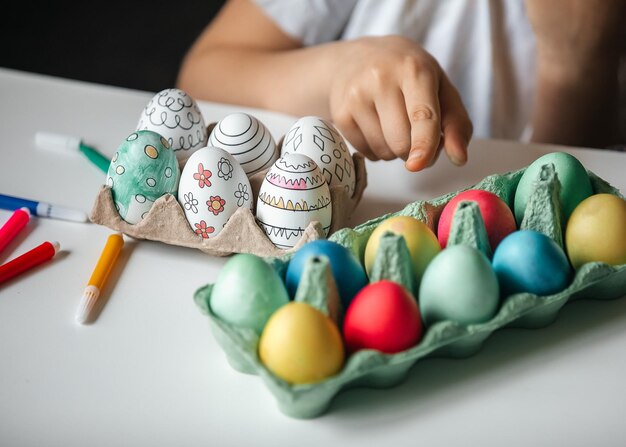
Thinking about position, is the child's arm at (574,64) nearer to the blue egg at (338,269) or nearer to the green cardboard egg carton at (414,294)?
the green cardboard egg carton at (414,294)

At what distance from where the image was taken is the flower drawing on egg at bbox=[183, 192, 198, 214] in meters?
0.59

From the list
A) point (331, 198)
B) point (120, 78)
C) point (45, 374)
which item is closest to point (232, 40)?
point (331, 198)

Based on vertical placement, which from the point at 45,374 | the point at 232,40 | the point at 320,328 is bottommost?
the point at 232,40

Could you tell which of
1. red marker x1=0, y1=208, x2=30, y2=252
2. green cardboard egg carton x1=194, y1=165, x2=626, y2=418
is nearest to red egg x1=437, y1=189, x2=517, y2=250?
green cardboard egg carton x1=194, y1=165, x2=626, y2=418

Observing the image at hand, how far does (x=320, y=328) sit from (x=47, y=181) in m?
0.39

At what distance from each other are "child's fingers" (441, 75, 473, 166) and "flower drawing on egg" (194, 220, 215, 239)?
0.74ft

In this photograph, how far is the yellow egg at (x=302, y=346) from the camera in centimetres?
44

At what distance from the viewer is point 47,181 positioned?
→ 0.73 meters

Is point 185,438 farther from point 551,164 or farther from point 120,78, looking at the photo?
point 120,78

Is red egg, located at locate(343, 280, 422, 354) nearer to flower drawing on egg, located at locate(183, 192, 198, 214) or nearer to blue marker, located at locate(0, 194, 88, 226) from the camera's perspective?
flower drawing on egg, located at locate(183, 192, 198, 214)

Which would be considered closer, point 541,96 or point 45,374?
point 45,374

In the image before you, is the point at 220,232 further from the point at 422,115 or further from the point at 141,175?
the point at 422,115

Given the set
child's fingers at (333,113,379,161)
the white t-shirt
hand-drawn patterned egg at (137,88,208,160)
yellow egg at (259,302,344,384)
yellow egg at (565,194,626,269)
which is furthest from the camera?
the white t-shirt

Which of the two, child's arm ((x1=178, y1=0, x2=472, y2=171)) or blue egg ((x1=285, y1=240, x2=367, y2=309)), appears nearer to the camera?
blue egg ((x1=285, y1=240, x2=367, y2=309))
